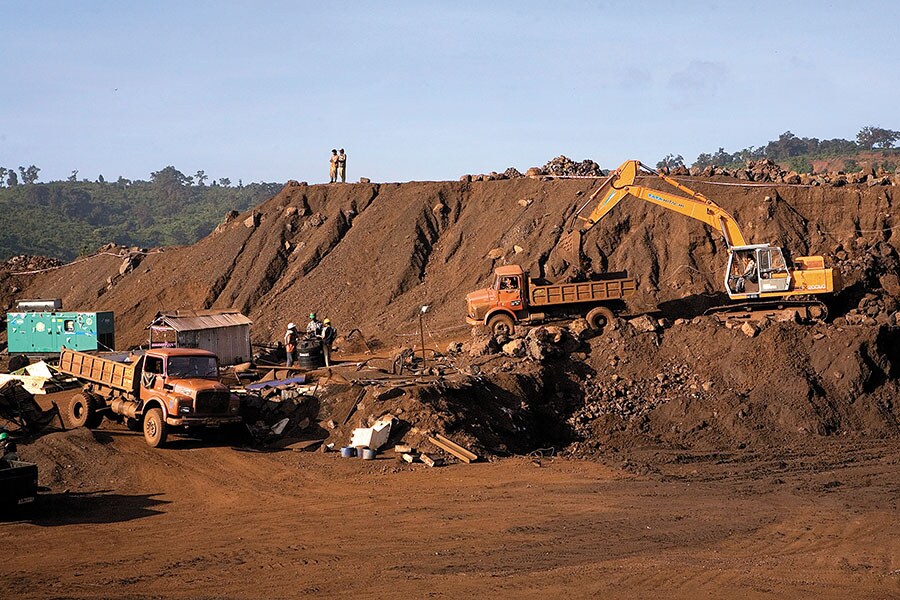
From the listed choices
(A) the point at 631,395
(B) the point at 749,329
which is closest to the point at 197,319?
(A) the point at 631,395

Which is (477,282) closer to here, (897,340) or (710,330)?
(710,330)

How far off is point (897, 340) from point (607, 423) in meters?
8.46

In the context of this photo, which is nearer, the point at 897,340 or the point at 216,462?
the point at 216,462

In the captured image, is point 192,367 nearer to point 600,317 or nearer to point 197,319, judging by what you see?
point 197,319

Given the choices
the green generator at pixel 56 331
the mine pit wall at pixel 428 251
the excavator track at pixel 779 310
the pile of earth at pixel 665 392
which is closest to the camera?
the pile of earth at pixel 665 392

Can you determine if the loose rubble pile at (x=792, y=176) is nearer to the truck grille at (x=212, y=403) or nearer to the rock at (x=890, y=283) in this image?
the rock at (x=890, y=283)

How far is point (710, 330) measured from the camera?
86.5 ft

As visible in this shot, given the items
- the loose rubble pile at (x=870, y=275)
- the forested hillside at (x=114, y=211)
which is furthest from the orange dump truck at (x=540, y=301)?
the forested hillside at (x=114, y=211)

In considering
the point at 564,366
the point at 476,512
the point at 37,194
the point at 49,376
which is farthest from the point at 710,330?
the point at 37,194

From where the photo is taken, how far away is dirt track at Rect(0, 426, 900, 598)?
12.7 metres

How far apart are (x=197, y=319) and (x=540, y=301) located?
10339 mm

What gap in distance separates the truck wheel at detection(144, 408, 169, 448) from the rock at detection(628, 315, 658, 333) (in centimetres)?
1304

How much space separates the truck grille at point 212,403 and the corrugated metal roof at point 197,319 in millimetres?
7098

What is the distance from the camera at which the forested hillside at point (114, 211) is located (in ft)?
314
